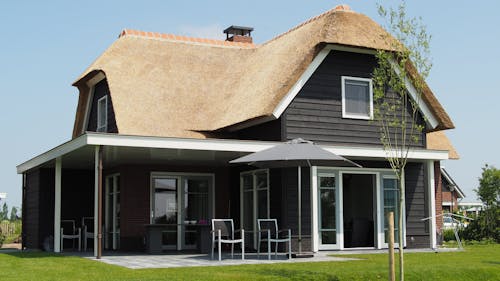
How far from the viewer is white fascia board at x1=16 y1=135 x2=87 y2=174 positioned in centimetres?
1426

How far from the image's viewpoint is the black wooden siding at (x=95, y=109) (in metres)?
18.3

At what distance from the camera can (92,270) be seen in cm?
1148

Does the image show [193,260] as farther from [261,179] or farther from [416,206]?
[416,206]

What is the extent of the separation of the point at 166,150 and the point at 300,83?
139 inches

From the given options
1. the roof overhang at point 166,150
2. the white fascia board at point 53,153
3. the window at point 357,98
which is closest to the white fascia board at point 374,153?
the roof overhang at point 166,150

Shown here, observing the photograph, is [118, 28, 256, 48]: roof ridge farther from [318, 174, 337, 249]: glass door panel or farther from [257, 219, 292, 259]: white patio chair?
[257, 219, 292, 259]: white patio chair

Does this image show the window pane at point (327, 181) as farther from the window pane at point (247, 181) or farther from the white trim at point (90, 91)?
the white trim at point (90, 91)

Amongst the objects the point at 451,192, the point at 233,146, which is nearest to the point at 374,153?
the point at 233,146

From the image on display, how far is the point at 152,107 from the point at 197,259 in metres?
4.99

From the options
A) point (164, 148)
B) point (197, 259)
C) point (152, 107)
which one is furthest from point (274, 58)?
point (197, 259)

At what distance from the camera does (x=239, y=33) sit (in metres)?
23.4

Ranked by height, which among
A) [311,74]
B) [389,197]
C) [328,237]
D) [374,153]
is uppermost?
[311,74]

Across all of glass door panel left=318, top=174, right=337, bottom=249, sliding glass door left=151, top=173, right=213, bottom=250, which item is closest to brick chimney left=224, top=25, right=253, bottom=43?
sliding glass door left=151, top=173, right=213, bottom=250

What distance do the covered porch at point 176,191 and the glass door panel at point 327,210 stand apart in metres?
0.03
